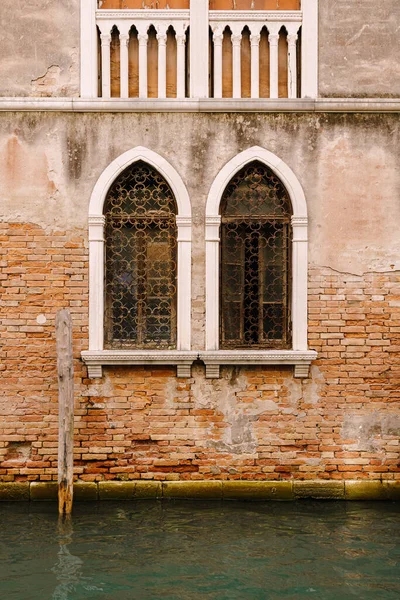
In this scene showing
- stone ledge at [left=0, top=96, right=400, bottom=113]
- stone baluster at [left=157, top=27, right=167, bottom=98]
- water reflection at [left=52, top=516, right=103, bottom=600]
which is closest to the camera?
water reflection at [left=52, top=516, right=103, bottom=600]

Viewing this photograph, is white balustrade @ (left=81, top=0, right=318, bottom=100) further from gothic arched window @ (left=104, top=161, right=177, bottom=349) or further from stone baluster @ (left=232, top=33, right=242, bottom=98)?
gothic arched window @ (left=104, top=161, right=177, bottom=349)

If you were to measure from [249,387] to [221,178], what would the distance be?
7.00ft

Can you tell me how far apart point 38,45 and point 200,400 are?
12.9 feet

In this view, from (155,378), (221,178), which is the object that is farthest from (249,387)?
(221,178)

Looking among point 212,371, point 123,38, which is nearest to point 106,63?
point 123,38

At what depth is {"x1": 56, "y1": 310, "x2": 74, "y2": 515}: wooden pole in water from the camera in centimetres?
732

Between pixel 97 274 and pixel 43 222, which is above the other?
pixel 43 222

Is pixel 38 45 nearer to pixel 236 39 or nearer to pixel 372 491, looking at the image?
pixel 236 39

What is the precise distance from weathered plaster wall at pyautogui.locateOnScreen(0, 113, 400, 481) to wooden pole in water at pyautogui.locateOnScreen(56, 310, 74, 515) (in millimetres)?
504

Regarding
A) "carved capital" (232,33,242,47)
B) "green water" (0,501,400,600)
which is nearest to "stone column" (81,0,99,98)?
"carved capital" (232,33,242,47)

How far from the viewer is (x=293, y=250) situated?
793 centimetres

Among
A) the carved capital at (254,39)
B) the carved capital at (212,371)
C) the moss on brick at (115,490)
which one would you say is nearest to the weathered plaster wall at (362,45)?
the carved capital at (254,39)

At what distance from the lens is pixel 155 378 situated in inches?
312

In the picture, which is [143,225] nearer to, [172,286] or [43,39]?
[172,286]
